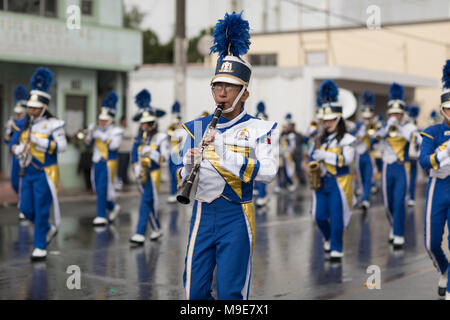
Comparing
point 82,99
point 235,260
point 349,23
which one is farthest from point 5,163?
point 349,23

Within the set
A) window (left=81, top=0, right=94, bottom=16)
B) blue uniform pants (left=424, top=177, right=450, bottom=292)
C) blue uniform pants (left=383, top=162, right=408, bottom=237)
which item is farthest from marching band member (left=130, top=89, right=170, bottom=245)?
window (left=81, top=0, right=94, bottom=16)

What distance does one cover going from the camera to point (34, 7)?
20.1 metres

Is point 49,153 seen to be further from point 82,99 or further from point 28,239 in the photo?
point 82,99

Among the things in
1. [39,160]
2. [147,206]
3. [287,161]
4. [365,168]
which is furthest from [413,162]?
[39,160]

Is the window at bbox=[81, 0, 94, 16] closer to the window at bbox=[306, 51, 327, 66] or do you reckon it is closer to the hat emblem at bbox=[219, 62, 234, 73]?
the hat emblem at bbox=[219, 62, 234, 73]

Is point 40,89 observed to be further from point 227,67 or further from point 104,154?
point 227,67

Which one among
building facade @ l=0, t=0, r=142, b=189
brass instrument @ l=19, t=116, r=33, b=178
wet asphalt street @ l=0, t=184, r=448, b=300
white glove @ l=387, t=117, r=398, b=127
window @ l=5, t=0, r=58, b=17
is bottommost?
wet asphalt street @ l=0, t=184, r=448, b=300

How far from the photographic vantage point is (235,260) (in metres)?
5.13

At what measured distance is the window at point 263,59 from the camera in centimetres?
4062

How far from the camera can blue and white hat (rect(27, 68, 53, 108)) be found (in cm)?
961

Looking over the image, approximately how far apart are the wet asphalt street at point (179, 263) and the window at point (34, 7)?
7.32 m

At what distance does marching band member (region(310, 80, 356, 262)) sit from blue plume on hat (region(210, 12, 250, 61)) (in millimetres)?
4694

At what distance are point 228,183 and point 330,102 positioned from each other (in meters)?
5.18
